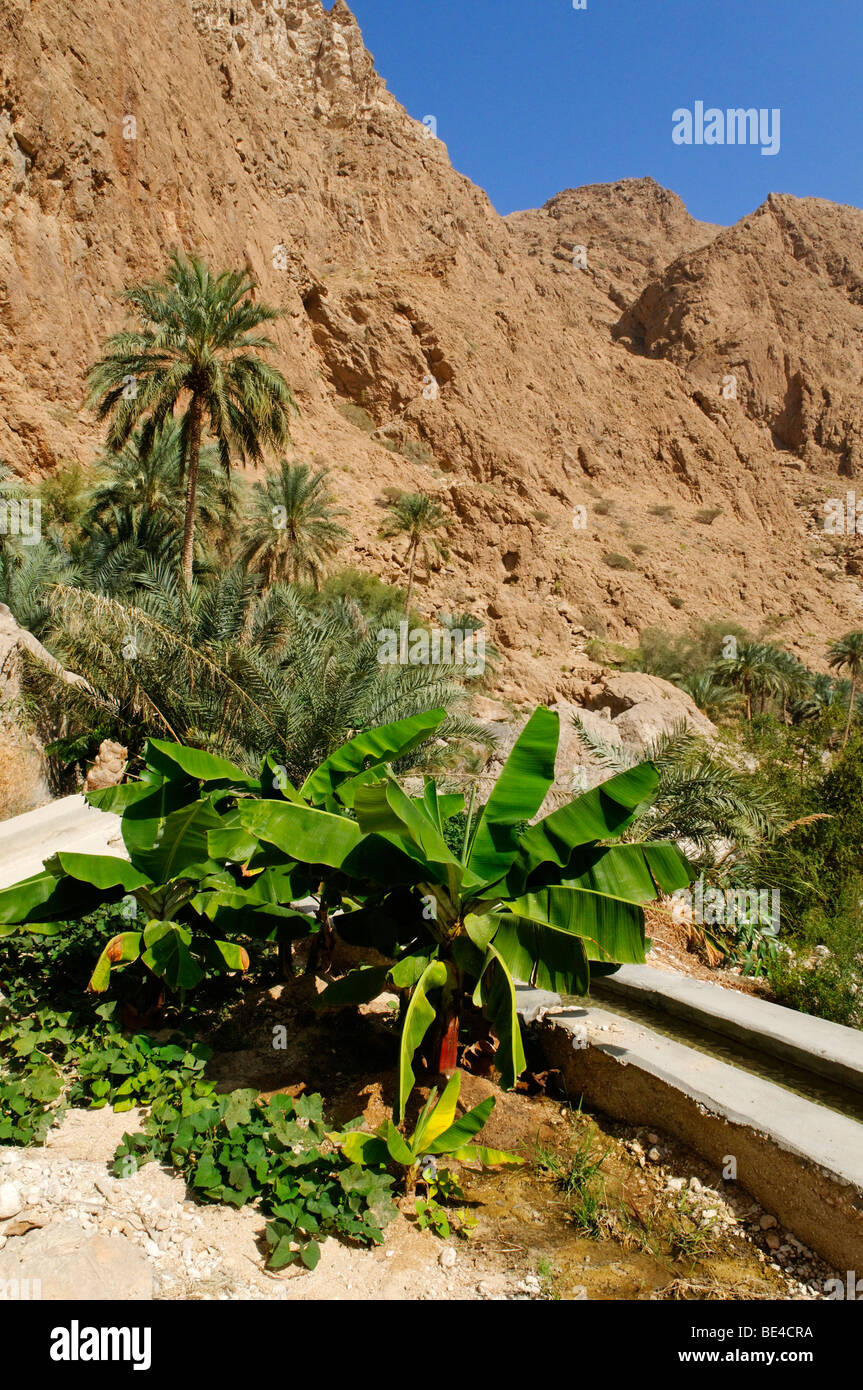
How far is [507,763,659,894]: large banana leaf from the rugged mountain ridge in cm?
2190

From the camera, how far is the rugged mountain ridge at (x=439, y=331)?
3148 cm

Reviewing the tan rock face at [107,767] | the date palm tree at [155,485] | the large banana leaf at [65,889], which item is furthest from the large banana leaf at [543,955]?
the date palm tree at [155,485]

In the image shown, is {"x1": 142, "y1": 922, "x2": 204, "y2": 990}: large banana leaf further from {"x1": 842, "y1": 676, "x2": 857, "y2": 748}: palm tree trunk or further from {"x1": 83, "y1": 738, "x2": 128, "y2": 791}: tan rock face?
{"x1": 842, "y1": 676, "x2": 857, "y2": 748}: palm tree trunk

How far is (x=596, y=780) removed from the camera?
10.3 metres

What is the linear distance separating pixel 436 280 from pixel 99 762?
162 ft

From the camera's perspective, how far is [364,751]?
5.10 meters

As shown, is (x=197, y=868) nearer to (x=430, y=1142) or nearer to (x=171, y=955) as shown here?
(x=171, y=955)

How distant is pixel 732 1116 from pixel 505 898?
1424 mm

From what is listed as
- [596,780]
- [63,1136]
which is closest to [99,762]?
[596,780]

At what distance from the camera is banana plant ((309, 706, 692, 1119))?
376cm

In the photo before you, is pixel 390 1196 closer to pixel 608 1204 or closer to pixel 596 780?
pixel 608 1204

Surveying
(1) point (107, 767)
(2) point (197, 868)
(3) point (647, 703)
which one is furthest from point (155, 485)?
(2) point (197, 868)
